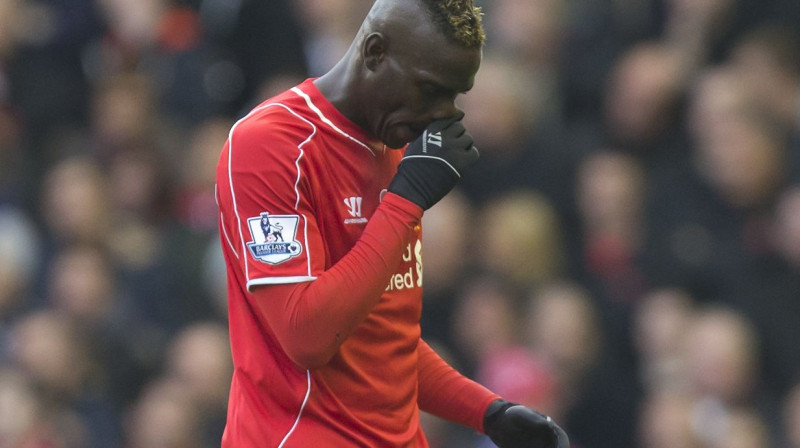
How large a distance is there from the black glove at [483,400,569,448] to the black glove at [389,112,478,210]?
0.75m

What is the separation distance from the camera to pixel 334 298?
300 centimetres

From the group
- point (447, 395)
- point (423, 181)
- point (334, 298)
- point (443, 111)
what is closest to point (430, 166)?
point (423, 181)

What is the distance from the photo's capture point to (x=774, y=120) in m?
5.88

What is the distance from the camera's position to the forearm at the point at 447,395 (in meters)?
3.66

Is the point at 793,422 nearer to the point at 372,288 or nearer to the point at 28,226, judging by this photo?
the point at 372,288

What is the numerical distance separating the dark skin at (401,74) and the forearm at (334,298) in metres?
0.27

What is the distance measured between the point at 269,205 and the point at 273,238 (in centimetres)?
8

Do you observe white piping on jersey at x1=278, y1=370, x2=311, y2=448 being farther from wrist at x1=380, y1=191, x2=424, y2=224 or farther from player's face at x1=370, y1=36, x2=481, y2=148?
player's face at x1=370, y1=36, x2=481, y2=148

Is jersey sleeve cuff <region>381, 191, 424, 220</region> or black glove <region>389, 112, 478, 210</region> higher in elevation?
black glove <region>389, 112, 478, 210</region>

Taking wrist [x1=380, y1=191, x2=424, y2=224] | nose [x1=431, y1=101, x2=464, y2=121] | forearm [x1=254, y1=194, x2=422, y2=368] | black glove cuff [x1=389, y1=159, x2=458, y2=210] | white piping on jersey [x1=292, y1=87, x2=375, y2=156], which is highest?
nose [x1=431, y1=101, x2=464, y2=121]

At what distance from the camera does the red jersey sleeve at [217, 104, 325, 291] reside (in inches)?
120

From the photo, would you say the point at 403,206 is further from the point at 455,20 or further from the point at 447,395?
the point at 447,395

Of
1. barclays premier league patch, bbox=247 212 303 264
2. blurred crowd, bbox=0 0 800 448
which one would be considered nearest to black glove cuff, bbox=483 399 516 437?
barclays premier league patch, bbox=247 212 303 264

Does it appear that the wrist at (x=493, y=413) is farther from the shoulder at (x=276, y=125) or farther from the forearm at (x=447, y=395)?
the shoulder at (x=276, y=125)
